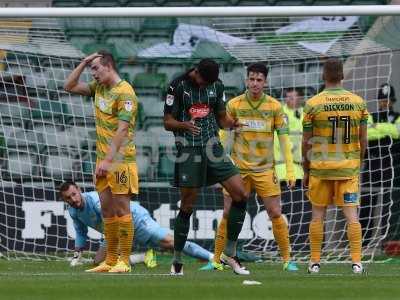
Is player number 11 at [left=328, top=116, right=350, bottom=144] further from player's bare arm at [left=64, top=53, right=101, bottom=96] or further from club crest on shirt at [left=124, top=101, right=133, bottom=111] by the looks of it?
player's bare arm at [left=64, top=53, right=101, bottom=96]

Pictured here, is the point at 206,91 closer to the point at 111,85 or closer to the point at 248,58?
the point at 111,85

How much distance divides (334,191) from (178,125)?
1.71 m

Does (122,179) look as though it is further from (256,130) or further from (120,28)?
(120,28)

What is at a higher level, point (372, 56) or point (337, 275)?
point (372, 56)

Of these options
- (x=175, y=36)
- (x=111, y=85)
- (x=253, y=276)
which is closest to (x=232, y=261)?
(x=253, y=276)

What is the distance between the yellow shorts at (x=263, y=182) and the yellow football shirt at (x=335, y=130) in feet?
3.50

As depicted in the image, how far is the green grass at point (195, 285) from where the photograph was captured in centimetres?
805

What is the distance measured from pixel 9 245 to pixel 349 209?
504 cm

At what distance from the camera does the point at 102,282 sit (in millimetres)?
9133

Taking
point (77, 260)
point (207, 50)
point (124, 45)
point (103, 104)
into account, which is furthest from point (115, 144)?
point (124, 45)

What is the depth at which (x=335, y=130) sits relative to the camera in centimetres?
1057

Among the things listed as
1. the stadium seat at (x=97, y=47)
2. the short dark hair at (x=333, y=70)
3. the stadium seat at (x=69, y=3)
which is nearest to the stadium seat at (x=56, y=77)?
the stadium seat at (x=97, y=47)

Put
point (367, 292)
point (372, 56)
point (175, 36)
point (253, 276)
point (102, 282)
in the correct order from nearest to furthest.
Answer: point (367, 292) < point (102, 282) < point (253, 276) < point (372, 56) < point (175, 36)

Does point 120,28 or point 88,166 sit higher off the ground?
point 120,28
